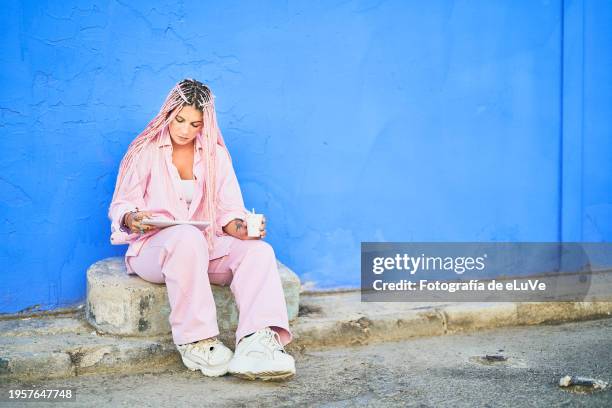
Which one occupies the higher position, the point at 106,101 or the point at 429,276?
the point at 106,101

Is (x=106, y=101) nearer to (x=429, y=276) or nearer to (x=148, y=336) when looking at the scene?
(x=148, y=336)

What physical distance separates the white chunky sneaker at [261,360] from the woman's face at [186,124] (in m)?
1.10

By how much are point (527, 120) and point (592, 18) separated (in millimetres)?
909

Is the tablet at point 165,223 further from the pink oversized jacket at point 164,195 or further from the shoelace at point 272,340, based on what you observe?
the shoelace at point 272,340

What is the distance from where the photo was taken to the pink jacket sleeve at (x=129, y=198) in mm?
3425

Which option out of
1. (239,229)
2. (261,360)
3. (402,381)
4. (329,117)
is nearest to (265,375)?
(261,360)

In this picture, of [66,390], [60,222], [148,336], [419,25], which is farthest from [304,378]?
[419,25]

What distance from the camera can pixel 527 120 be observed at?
197 inches

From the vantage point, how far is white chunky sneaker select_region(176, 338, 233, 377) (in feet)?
10.6

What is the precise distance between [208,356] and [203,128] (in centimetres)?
118

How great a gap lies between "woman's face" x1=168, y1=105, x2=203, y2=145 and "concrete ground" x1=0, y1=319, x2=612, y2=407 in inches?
46.9

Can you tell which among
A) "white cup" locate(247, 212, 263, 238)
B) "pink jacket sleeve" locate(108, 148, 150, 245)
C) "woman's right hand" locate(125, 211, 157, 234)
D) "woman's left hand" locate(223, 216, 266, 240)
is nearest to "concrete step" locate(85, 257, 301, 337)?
"pink jacket sleeve" locate(108, 148, 150, 245)

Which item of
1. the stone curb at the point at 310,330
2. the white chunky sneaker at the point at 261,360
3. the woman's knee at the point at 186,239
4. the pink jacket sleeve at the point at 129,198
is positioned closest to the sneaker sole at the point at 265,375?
the white chunky sneaker at the point at 261,360

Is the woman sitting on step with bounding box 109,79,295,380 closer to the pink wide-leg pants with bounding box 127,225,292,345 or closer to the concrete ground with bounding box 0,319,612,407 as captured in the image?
the pink wide-leg pants with bounding box 127,225,292,345
